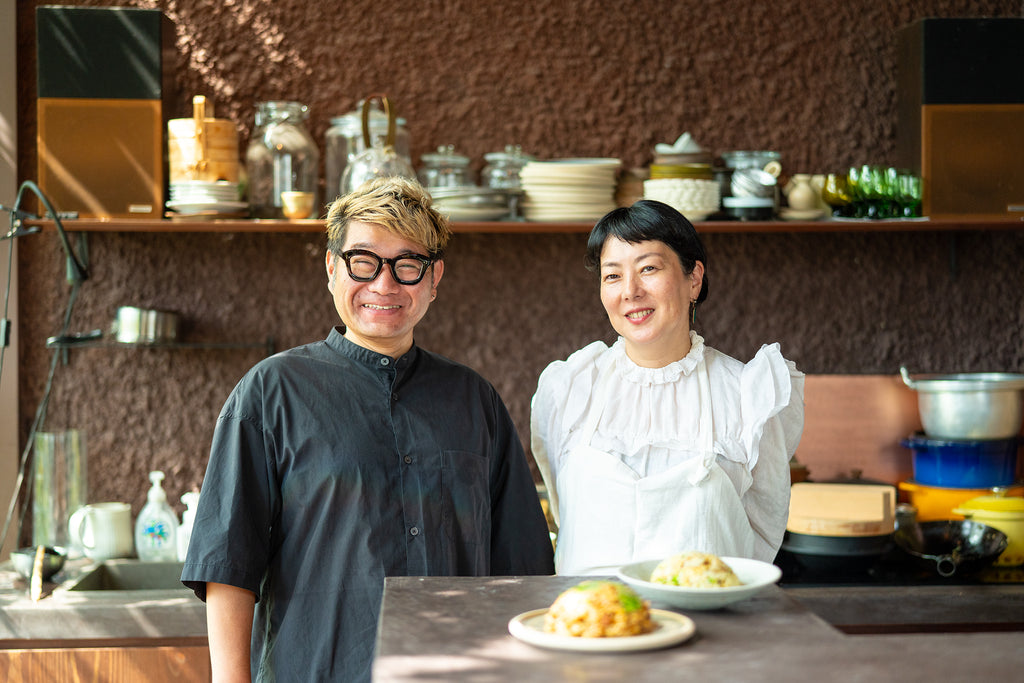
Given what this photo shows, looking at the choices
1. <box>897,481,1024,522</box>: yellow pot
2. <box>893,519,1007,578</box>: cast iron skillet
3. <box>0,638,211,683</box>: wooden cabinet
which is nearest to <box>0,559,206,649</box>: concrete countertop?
<box>0,638,211,683</box>: wooden cabinet

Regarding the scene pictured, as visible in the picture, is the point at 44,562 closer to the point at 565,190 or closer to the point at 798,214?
the point at 565,190

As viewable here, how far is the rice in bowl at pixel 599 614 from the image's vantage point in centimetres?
98

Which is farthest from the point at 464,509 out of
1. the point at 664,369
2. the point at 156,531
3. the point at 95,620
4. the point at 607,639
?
the point at 156,531

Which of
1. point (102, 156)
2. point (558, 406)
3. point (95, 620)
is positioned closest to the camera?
point (558, 406)

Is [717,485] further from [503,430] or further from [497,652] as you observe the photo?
[497,652]

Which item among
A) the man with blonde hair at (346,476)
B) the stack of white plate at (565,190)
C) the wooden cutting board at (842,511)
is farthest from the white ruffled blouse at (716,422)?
the stack of white plate at (565,190)

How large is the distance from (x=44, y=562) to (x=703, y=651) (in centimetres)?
203

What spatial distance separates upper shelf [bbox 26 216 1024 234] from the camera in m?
2.72

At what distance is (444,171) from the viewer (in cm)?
287

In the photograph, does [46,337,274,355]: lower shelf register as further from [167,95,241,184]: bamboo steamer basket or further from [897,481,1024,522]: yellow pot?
[897,481,1024,522]: yellow pot

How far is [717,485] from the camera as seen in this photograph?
1795mm

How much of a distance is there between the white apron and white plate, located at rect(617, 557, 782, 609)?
595 mm

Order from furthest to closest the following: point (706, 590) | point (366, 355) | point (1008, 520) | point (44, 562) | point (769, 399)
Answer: point (1008, 520), point (44, 562), point (769, 399), point (366, 355), point (706, 590)

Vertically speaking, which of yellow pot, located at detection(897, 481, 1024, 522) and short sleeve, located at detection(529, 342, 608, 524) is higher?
short sleeve, located at detection(529, 342, 608, 524)
